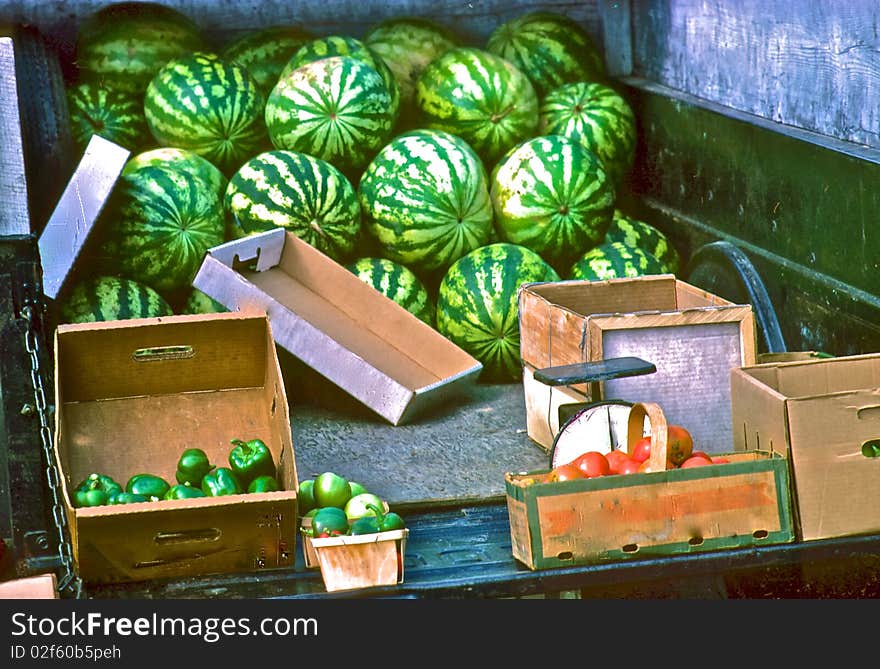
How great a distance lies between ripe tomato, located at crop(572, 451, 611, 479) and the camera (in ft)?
10.6

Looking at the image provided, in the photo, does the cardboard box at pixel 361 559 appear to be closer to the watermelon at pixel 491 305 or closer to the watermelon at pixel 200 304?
the watermelon at pixel 491 305

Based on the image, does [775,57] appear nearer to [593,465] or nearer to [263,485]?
[593,465]

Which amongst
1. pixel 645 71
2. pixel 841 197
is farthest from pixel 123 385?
pixel 645 71

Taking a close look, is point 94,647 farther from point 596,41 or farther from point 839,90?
point 596,41

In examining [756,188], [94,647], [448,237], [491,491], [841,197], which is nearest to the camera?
[94,647]

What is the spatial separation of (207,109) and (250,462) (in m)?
2.24

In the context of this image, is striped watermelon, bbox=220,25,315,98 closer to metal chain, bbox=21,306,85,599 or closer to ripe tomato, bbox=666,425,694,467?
metal chain, bbox=21,306,85,599

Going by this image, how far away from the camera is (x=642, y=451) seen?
10.9 feet

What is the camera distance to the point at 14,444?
346cm

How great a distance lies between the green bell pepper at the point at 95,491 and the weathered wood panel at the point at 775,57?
2609 mm

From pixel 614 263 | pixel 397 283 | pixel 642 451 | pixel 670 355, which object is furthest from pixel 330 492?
pixel 614 263

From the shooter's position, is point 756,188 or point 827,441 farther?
point 756,188

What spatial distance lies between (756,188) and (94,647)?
3051mm

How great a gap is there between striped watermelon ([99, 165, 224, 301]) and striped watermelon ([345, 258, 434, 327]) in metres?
0.58
